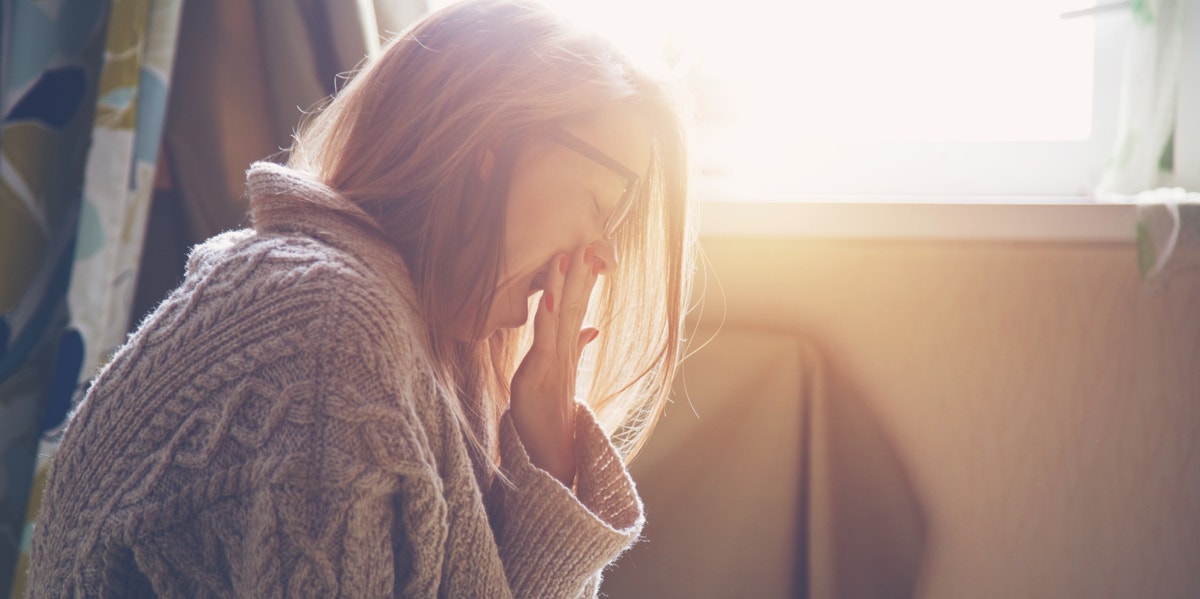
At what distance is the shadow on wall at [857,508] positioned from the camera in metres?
0.91

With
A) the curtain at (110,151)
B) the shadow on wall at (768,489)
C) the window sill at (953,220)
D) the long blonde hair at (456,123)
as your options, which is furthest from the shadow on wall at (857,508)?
the curtain at (110,151)

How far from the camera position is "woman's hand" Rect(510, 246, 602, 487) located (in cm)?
72

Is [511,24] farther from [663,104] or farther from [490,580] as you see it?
[490,580]

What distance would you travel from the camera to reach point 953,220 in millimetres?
852

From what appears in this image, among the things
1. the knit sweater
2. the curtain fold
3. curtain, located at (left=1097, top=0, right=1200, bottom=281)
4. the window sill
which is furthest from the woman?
curtain, located at (left=1097, top=0, right=1200, bottom=281)

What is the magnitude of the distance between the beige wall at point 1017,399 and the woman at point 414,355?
210mm

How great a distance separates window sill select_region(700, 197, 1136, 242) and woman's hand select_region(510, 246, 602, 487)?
0.26 meters

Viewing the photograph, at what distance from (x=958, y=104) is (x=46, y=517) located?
1.19 m

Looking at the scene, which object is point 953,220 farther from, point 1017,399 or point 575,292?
point 575,292

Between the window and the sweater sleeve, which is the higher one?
the window

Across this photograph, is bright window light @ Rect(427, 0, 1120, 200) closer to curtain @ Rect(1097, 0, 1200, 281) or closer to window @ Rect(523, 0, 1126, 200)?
window @ Rect(523, 0, 1126, 200)

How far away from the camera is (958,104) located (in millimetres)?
1193

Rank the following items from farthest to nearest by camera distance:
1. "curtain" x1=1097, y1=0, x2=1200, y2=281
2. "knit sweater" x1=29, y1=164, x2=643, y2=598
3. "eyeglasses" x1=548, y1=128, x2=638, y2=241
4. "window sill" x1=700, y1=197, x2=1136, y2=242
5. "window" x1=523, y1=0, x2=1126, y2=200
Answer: "window" x1=523, y1=0, x2=1126, y2=200, "curtain" x1=1097, y1=0, x2=1200, y2=281, "window sill" x1=700, y1=197, x2=1136, y2=242, "eyeglasses" x1=548, y1=128, x2=638, y2=241, "knit sweater" x1=29, y1=164, x2=643, y2=598

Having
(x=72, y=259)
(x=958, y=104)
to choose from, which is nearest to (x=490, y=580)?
(x=72, y=259)
